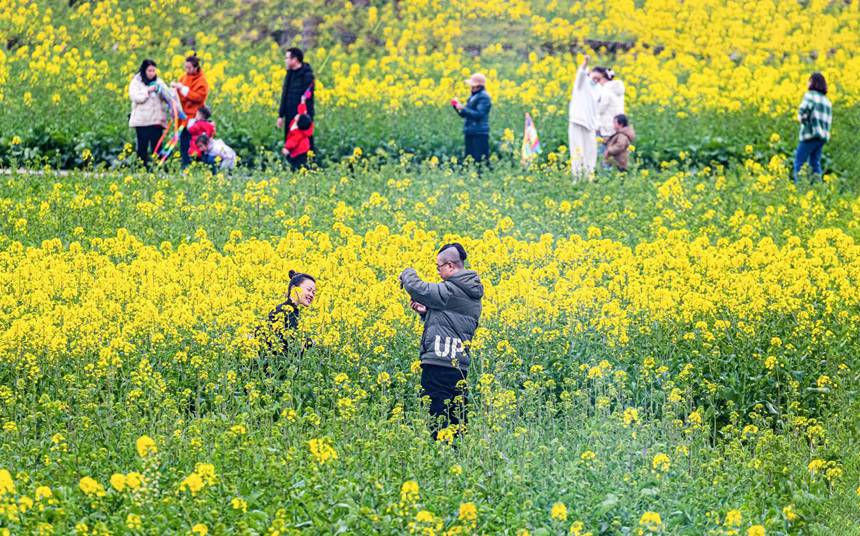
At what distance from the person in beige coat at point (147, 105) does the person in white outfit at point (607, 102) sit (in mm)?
5892

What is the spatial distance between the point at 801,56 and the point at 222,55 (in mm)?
12392

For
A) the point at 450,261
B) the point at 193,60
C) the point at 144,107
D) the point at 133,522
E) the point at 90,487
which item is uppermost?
the point at 193,60

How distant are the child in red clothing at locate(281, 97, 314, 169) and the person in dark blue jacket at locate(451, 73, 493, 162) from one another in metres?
2.01

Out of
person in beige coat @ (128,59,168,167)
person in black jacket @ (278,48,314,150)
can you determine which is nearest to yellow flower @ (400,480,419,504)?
person in black jacket @ (278,48,314,150)

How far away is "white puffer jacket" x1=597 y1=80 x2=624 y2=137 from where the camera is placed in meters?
19.2

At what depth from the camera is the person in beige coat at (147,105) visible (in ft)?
57.3

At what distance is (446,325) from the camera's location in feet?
31.9

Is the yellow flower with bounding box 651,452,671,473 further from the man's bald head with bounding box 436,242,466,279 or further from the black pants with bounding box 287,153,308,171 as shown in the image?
the black pants with bounding box 287,153,308,171

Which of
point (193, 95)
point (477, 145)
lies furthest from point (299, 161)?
point (477, 145)

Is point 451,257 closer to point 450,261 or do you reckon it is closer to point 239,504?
point 450,261

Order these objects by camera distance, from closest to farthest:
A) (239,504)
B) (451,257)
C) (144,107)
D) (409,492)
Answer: (239,504)
(409,492)
(451,257)
(144,107)

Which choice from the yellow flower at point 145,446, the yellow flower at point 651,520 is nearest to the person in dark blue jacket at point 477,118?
the yellow flower at point 145,446

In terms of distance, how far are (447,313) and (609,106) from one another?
10.2 metres

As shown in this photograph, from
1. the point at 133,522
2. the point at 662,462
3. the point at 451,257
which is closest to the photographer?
the point at 133,522
